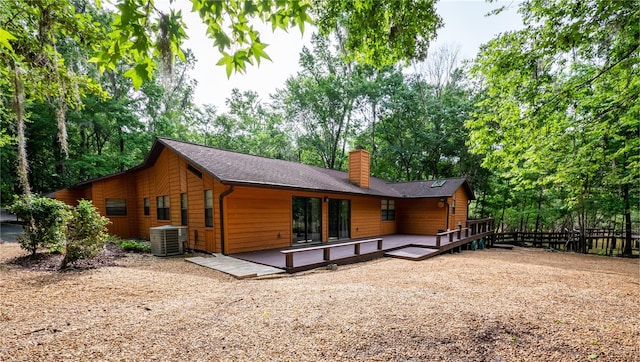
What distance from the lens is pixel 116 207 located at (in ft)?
38.5

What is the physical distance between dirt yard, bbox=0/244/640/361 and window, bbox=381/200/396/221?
28.5 feet

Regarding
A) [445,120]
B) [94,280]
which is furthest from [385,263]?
[445,120]

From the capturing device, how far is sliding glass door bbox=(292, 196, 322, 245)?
31.6 feet

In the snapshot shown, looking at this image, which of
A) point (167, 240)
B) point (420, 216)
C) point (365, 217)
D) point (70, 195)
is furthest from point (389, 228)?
point (70, 195)

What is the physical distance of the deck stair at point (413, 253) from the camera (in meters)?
8.67

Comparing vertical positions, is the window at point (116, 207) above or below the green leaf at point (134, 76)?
below

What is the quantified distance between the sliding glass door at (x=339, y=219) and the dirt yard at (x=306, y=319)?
5.63 m

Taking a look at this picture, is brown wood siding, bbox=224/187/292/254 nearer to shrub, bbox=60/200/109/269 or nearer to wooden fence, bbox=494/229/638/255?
shrub, bbox=60/200/109/269

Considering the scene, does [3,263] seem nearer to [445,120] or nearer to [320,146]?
[320,146]

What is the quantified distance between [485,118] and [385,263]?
15.3 ft

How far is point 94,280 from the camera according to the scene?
4730 mm

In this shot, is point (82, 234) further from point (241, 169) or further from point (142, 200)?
point (142, 200)

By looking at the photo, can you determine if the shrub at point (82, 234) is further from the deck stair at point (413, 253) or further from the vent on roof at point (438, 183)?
the vent on roof at point (438, 183)

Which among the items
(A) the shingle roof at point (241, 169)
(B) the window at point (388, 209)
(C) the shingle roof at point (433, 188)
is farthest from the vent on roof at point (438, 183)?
(A) the shingle roof at point (241, 169)
